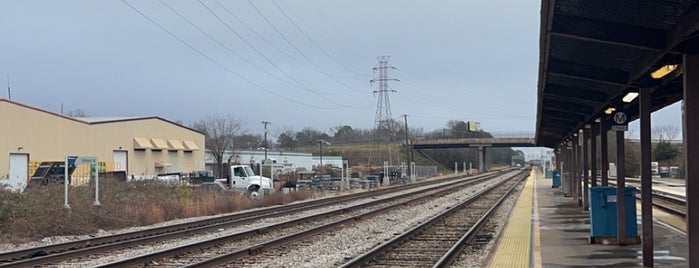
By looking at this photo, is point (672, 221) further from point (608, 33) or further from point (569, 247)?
point (608, 33)

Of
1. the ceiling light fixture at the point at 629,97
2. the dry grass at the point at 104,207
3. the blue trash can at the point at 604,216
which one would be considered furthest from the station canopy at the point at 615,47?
the dry grass at the point at 104,207

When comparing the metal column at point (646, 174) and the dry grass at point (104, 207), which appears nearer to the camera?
the metal column at point (646, 174)

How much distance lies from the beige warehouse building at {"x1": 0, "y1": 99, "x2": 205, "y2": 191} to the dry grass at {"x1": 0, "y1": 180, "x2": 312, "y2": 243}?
→ 27.1 feet

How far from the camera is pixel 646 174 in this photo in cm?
1085

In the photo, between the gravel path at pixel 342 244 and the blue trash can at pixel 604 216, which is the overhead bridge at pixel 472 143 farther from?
the blue trash can at pixel 604 216

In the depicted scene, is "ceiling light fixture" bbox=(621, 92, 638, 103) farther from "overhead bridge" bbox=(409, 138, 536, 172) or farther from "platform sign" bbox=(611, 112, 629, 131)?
"overhead bridge" bbox=(409, 138, 536, 172)

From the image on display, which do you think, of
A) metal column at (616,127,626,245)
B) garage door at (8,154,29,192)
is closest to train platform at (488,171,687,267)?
metal column at (616,127,626,245)

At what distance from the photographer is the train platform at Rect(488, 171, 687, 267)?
38.2 ft

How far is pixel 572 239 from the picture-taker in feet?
49.5

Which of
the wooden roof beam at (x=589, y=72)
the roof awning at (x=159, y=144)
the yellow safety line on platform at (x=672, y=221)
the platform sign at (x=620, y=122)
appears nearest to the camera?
the wooden roof beam at (x=589, y=72)

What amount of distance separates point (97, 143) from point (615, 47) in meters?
52.5

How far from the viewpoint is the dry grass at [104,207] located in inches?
758

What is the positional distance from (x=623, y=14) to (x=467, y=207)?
22.3 metres

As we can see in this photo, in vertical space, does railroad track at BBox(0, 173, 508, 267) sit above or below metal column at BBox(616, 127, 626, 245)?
below
